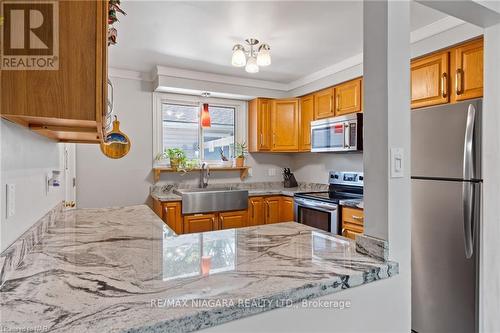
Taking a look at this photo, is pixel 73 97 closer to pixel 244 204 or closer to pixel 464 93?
pixel 464 93

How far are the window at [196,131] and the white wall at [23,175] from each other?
227cm

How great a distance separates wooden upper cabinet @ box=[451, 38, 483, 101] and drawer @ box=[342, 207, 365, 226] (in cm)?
119

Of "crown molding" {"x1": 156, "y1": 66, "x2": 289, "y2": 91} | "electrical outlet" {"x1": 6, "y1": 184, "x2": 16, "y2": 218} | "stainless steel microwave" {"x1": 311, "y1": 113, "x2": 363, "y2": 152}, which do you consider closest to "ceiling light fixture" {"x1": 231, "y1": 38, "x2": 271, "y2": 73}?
"crown molding" {"x1": 156, "y1": 66, "x2": 289, "y2": 91}

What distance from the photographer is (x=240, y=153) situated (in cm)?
421

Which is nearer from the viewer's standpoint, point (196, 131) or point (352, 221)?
point (352, 221)

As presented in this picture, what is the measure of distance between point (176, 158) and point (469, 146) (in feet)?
9.70

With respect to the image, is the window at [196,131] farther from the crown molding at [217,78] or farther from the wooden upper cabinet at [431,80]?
the wooden upper cabinet at [431,80]

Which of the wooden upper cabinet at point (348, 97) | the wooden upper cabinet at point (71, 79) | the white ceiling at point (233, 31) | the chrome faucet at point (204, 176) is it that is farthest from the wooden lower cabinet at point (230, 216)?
the wooden upper cabinet at point (71, 79)

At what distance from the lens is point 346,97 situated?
3254mm

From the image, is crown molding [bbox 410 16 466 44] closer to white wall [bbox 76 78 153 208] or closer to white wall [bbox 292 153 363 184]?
white wall [bbox 292 153 363 184]

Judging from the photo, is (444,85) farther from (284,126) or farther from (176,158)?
(176,158)

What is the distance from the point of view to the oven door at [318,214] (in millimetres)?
2895

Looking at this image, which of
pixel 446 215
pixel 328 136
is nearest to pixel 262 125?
pixel 328 136

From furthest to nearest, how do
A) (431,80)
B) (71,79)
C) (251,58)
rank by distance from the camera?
(251,58), (431,80), (71,79)
